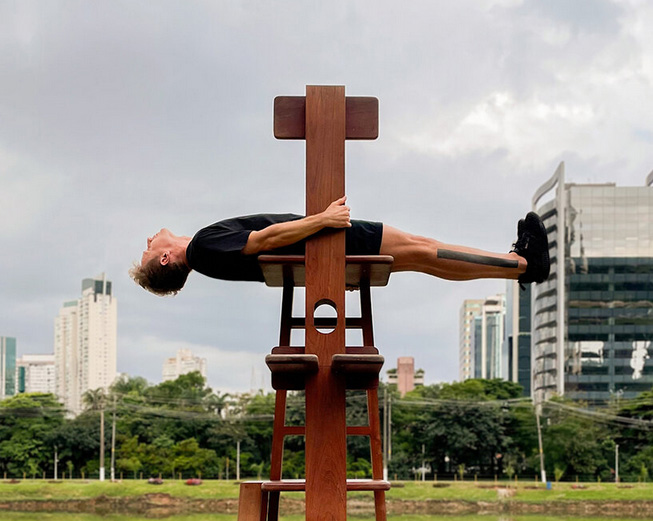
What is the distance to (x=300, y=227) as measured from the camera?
14.6 feet

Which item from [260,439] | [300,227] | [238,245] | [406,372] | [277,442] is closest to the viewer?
[300,227]

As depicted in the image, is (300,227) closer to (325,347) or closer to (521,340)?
(325,347)

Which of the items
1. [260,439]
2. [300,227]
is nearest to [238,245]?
[300,227]

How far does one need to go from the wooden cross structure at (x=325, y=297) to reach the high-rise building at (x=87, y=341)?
9398 centimetres

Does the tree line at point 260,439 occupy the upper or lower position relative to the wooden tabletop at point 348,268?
lower

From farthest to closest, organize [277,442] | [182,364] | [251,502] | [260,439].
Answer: [182,364], [260,439], [277,442], [251,502]

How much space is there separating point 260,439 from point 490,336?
90051 mm

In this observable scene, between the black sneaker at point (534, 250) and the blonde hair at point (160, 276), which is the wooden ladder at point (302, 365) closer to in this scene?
the blonde hair at point (160, 276)

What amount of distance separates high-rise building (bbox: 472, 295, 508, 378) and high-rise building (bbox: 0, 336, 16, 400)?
61.9 m

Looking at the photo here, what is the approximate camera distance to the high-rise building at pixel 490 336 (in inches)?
5054

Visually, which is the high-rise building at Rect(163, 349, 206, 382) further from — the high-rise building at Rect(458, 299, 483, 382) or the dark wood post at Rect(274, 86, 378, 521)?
the dark wood post at Rect(274, 86, 378, 521)

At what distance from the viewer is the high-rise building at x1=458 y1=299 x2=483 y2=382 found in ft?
472

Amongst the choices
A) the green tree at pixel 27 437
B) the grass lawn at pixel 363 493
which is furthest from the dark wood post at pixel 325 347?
the green tree at pixel 27 437

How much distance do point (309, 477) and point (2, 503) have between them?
36175mm
